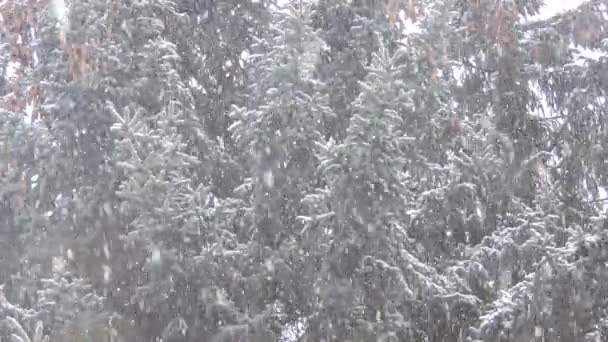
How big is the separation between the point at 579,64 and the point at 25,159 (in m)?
8.08

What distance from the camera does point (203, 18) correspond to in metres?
14.6

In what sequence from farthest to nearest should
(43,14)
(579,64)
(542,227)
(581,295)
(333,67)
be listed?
1. (579,64)
2. (333,67)
3. (43,14)
4. (542,227)
5. (581,295)

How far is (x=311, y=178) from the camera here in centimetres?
1121

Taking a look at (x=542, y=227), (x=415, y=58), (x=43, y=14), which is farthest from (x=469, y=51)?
(x=43, y=14)

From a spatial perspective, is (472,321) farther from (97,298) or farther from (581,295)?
(97,298)

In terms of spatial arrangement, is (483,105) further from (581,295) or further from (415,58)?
(581,295)

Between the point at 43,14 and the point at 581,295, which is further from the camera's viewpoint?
the point at 43,14

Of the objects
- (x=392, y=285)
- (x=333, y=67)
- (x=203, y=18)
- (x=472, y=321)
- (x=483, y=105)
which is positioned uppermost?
(x=203, y=18)

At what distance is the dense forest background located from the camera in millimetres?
10109

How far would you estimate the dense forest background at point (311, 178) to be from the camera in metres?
10.1

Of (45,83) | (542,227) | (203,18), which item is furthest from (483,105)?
(45,83)

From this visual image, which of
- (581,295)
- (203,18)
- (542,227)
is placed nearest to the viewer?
(581,295)

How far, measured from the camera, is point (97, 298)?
33.1ft

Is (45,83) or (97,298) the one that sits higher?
(45,83)
